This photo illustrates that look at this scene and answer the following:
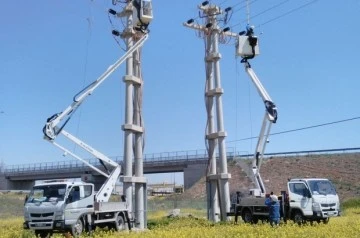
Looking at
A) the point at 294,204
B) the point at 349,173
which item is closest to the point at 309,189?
the point at 294,204

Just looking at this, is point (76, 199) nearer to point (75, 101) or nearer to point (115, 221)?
point (115, 221)

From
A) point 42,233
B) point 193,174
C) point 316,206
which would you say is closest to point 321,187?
point 316,206

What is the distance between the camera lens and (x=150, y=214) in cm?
3853

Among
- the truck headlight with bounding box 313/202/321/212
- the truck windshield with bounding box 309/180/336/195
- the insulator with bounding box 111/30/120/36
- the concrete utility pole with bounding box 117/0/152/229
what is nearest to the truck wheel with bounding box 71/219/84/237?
the concrete utility pole with bounding box 117/0/152/229

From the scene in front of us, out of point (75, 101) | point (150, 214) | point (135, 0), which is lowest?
point (150, 214)

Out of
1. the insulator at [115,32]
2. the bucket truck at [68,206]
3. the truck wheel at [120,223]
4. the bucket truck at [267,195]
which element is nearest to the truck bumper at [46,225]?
the bucket truck at [68,206]

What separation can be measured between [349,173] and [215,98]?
110 ft

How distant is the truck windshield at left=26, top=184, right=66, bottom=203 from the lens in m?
20.0

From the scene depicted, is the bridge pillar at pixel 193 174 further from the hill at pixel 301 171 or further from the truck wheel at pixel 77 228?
the truck wheel at pixel 77 228

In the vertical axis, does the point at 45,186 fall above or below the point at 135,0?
below

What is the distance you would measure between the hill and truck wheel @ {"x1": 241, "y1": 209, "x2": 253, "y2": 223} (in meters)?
28.6

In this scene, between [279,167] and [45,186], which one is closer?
[45,186]

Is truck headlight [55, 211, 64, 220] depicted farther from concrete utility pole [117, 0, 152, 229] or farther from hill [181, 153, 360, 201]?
hill [181, 153, 360, 201]

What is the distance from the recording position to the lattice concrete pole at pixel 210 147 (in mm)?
30344
